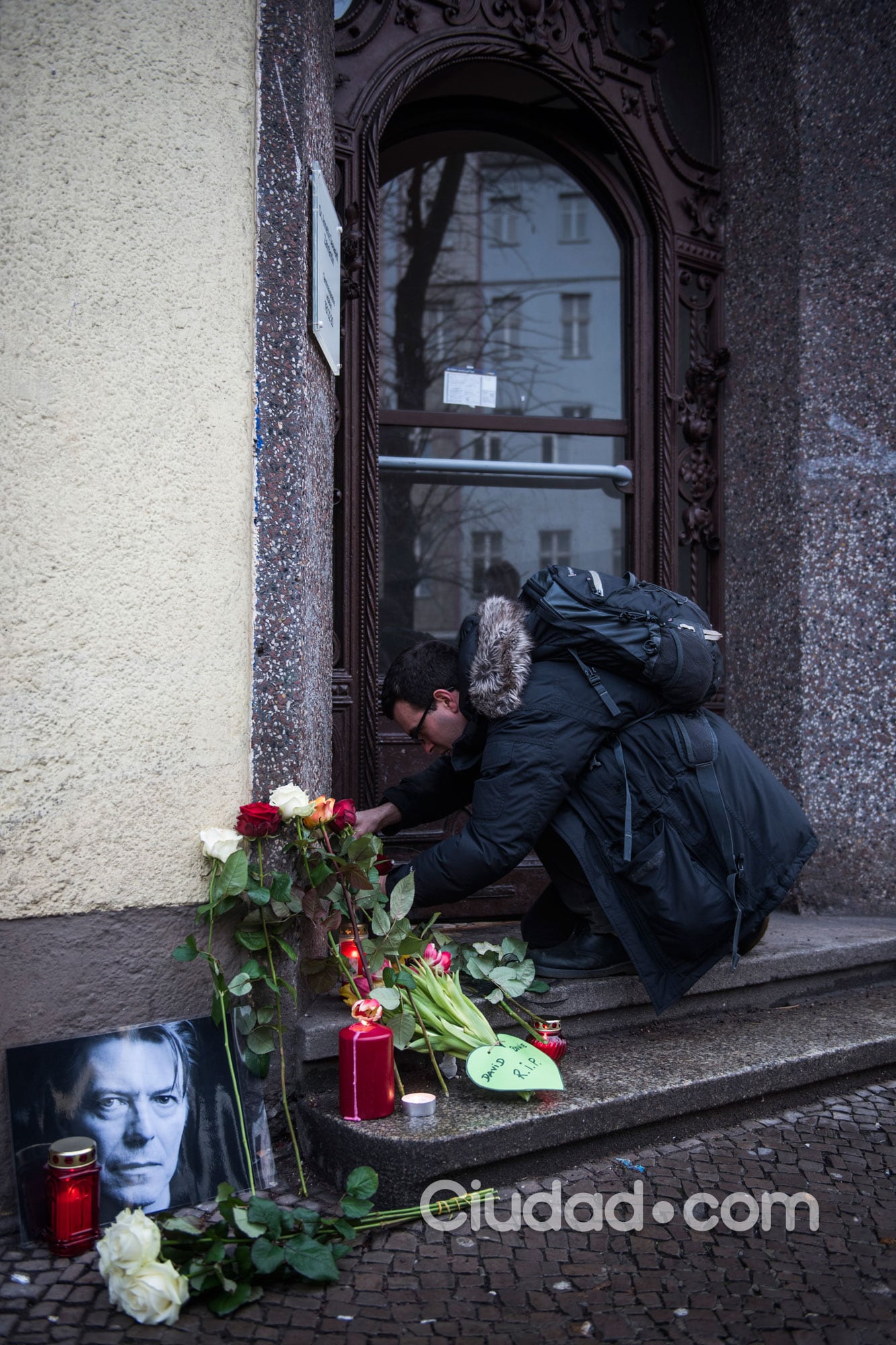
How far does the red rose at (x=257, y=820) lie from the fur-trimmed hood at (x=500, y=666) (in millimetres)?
674

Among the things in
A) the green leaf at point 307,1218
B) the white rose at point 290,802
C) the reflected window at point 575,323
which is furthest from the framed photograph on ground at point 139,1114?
the reflected window at point 575,323

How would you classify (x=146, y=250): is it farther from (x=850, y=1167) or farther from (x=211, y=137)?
(x=850, y=1167)

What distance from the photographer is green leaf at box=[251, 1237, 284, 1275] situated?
2.17 meters

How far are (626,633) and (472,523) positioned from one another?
1.47 m

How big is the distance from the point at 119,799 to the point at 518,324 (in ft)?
8.78

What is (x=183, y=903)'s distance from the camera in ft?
8.70

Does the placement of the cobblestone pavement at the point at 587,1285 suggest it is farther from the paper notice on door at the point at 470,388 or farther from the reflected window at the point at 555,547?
the paper notice on door at the point at 470,388

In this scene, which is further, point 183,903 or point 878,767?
point 878,767

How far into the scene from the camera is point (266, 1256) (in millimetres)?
2189

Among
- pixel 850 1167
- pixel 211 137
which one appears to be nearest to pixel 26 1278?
pixel 850 1167

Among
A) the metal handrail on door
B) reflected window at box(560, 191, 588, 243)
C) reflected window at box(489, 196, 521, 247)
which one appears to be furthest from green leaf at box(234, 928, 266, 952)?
reflected window at box(560, 191, 588, 243)

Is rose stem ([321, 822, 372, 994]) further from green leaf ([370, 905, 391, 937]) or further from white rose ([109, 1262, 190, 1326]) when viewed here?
white rose ([109, 1262, 190, 1326])

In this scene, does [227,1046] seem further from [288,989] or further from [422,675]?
[422,675]

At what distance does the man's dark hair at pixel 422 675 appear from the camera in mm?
3369
